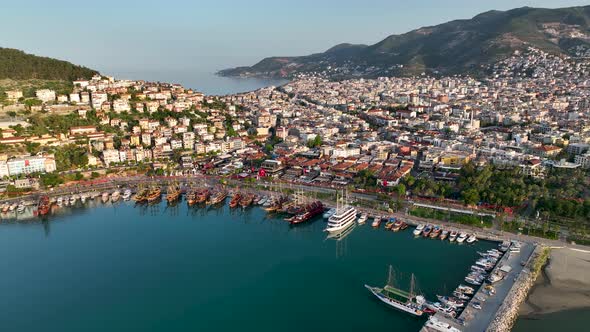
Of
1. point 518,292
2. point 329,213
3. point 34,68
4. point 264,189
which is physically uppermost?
point 34,68

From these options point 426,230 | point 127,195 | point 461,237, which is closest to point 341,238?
point 426,230

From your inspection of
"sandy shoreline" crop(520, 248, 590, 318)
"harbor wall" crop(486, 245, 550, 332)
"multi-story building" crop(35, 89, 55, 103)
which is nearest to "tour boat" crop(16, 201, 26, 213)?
"multi-story building" crop(35, 89, 55, 103)

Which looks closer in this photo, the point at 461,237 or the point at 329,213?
the point at 461,237

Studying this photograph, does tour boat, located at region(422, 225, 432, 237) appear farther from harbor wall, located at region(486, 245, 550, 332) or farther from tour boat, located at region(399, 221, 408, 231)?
harbor wall, located at region(486, 245, 550, 332)

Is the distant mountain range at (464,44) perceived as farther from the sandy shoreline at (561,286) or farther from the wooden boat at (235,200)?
the sandy shoreline at (561,286)

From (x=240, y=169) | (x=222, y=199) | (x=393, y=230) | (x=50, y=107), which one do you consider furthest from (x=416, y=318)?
(x=50, y=107)

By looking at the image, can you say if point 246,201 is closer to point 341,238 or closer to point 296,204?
point 296,204

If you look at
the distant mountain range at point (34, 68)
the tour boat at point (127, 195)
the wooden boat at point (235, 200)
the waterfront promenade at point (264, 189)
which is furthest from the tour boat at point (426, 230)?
the distant mountain range at point (34, 68)
